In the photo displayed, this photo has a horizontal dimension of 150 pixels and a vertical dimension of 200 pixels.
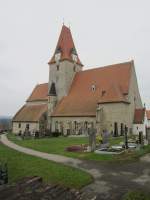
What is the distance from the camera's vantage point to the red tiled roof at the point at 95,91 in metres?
36.6

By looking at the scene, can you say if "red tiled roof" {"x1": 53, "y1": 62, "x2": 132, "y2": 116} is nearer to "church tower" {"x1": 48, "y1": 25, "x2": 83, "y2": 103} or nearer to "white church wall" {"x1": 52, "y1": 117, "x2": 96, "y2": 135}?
"white church wall" {"x1": 52, "y1": 117, "x2": 96, "y2": 135}

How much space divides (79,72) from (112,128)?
17015 mm

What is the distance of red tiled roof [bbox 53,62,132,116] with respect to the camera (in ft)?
120

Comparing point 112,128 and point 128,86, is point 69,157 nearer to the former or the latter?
point 112,128

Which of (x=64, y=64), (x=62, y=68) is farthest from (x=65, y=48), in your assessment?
(x=62, y=68)

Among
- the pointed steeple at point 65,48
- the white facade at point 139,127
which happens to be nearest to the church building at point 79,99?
the pointed steeple at point 65,48

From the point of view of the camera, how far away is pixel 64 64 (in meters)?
46.3

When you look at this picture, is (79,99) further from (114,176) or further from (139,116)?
(114,176)

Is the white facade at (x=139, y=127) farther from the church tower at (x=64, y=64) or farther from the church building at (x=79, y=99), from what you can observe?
the church tower at (x=64, y=64)

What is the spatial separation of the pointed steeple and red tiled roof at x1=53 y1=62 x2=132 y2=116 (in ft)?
15.2

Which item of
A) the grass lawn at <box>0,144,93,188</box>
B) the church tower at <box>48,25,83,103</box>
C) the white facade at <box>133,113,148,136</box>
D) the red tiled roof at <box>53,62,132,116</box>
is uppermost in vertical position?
the church tower at <box>48,25,83,103</box>

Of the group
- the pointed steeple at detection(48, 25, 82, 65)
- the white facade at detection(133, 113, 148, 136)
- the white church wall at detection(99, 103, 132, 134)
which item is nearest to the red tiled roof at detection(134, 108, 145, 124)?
the white facade at detection(133, 113, 148, 136)

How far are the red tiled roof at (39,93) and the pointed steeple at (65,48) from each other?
7688mm

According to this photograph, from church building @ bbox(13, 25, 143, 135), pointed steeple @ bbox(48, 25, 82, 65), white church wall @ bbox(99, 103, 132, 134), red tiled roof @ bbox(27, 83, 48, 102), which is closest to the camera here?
white church wall @ bbox(99, 103, 132, 134)
